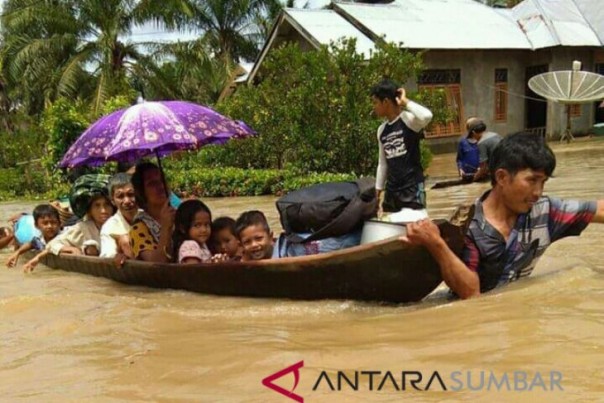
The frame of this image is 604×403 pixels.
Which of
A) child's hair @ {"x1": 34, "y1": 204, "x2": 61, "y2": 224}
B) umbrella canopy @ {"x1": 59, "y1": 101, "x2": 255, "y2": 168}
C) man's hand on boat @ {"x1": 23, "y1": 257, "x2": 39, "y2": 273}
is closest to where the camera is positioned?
umbrella canopy @ {"x1": 59, "y1": 101, "x2": 255, "y2": 168}

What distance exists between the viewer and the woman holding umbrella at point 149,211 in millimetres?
4879

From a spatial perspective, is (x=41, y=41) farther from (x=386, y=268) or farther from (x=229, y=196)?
(x=386, y=268)

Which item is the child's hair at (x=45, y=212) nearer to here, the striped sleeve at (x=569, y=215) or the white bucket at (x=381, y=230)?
the white bucket at (x=381, y=230)

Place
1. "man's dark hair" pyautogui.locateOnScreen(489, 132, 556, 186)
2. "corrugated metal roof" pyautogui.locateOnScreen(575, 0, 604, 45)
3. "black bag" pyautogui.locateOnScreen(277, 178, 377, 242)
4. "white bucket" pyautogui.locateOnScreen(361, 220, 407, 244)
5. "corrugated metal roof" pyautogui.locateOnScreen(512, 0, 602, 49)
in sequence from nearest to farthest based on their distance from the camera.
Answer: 1. "man's dark hair" pyautogui.locateOnScreen(489, 132, 556, 186)
2. "white bucket" pyautogui.locateOnScreen(361, 220, 407, 244)
3. "black bag" pyautogui.locateOnScreen(277, 178, 377, 242)
4. "corrugated metal roof" pyautogui.locateOnScreen(512, 0, 602, 49)
5. "corrugated metal roof" pyautogui.locateOnScreen(575, 0, 604, 45)

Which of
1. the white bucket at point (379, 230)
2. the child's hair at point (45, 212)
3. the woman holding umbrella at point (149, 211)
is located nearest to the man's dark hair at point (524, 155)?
the white bucket at point (379, 230)

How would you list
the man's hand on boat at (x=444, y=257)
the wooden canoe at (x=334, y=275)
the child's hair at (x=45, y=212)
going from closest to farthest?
the man's hand on boat at (x=444, y=257) → the wooden canoe at (x=334, y=275) → the child's hair at (x=45, y=212)

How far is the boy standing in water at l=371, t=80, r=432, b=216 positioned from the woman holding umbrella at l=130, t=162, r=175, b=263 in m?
1.50

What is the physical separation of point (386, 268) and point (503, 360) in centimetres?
90

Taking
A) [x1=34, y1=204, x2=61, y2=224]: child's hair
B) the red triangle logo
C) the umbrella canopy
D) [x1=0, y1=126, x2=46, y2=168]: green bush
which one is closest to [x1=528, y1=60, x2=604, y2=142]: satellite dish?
[x1=0, y1=126, x2=46, y2=168]: green bush

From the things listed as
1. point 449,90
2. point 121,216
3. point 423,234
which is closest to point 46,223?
point 121,216

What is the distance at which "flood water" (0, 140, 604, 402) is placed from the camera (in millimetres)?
2789

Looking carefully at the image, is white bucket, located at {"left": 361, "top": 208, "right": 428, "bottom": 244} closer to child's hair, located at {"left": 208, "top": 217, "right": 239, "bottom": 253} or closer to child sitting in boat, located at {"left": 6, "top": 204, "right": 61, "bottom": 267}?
child's hair, located at {"left": 208, "top": 217, "right": 239, "bottom": 253}

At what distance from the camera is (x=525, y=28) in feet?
64.1

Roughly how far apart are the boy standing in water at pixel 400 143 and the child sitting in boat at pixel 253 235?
2.95 feet
